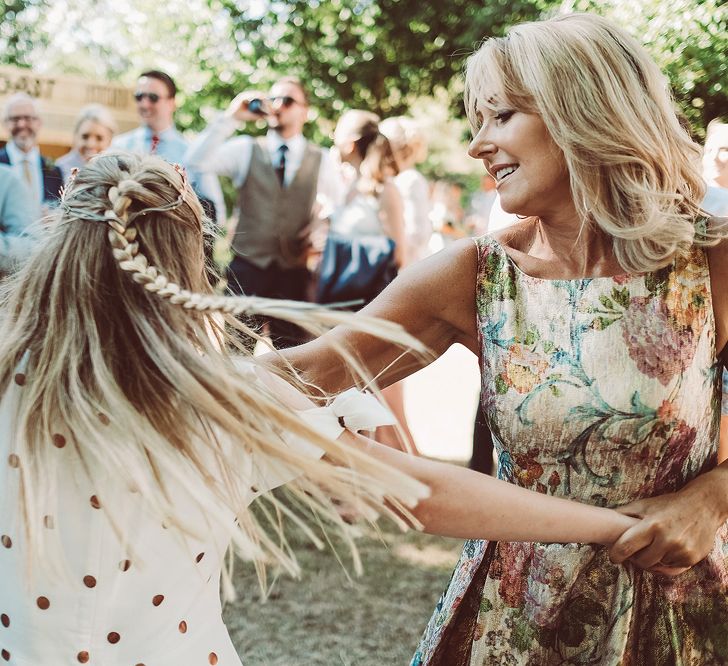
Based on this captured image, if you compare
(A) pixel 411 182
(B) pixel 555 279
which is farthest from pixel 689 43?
(A) pixel 411 182

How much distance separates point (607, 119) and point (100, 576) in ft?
3.83

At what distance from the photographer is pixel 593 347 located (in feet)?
5.55

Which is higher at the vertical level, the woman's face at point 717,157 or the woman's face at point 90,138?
the woman's face at point 90,138

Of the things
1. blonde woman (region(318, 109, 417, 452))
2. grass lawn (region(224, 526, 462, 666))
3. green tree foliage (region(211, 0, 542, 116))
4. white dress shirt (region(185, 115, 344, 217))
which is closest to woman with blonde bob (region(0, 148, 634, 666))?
grass lawn (region(224, 526, 462, 666))

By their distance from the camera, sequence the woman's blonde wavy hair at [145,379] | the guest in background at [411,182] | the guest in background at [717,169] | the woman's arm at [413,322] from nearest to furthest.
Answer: the woman's blonde wavy hair at [145,379] < the woman's arm at [413,322] < the guest in background at [717,169] < the guest in background at [411,182]

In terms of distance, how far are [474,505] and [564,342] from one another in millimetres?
380

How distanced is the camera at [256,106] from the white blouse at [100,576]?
5.09 metres

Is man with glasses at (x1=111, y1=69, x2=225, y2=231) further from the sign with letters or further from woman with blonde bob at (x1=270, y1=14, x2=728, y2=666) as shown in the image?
woman with blonde bob at (x1=270, y1=14, x2=728, y2=666)

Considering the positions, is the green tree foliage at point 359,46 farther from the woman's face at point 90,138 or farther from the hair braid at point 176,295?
the hair braid at point 176,295

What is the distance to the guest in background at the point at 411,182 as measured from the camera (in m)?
6.21

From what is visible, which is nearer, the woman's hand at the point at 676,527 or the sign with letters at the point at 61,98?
the woman's hand at the point at 676,527

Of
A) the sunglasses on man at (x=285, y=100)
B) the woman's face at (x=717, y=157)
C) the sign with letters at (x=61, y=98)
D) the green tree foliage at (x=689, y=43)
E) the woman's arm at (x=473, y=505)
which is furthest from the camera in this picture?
the sign with letters at (x=61, y=98)

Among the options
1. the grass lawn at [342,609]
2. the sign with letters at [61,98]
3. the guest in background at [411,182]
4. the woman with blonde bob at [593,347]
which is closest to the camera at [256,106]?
the guest in background at [411,182]

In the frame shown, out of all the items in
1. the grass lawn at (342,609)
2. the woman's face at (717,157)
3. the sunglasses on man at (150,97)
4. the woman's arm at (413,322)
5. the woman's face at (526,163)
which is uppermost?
the sunglasses on man at (150,97)
